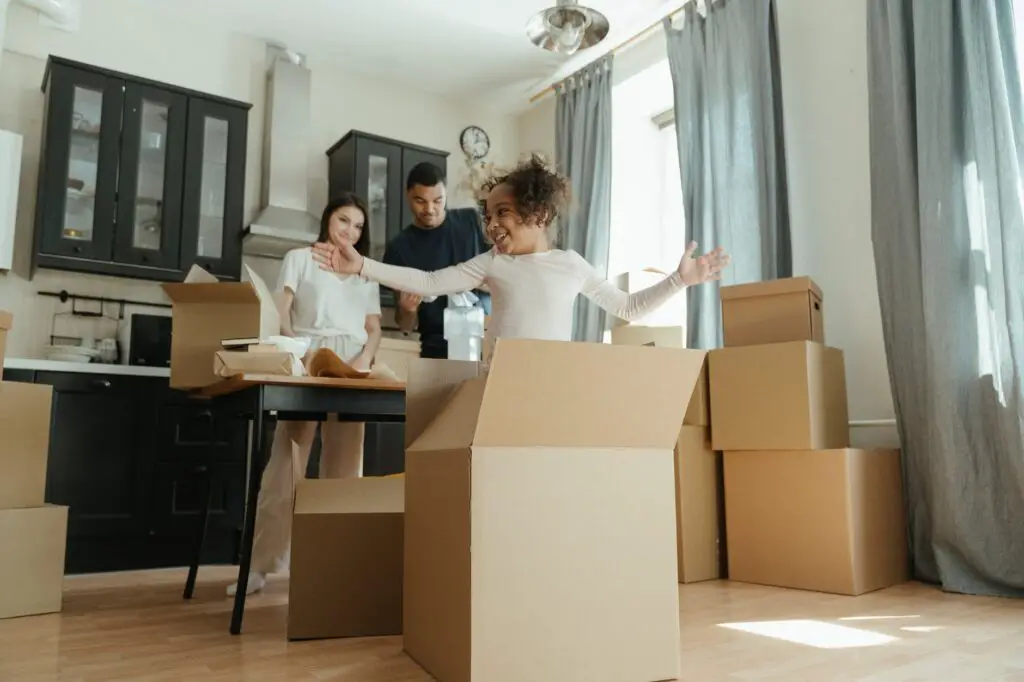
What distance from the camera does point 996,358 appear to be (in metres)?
2.45

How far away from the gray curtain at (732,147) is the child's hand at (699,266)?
1.25 m

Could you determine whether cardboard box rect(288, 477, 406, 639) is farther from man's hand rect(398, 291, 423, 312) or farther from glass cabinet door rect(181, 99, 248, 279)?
glass cabinet door rect(181, 99, 248, 279)

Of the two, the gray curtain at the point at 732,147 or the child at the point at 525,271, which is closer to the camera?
the child at the point at 525,271

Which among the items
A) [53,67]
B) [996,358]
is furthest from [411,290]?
[53,67]

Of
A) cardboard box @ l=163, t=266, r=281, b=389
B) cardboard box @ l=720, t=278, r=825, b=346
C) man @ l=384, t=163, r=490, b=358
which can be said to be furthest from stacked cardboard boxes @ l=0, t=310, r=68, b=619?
cardboard box @ l=720, t=278, r=825, b=346

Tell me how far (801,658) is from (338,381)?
46.9 inches

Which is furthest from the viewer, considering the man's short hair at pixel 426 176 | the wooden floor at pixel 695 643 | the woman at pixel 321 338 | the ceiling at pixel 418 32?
the ceiling at pixel 418 32

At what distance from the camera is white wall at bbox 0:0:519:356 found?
11.8 feet

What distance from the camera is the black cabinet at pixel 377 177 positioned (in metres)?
4.23

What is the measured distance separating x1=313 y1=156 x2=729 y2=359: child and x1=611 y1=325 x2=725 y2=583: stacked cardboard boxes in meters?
0.83

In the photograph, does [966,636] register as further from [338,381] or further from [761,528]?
[338,381]

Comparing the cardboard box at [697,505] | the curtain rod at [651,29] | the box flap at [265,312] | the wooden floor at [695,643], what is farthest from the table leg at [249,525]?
the curtain rod at [651,29]

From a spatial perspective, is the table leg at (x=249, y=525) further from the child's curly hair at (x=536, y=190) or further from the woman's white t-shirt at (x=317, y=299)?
the woman's white t-shirt at (x=317, y=299)

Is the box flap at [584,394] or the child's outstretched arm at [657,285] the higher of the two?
the child's outstretched arm at [657,285]
